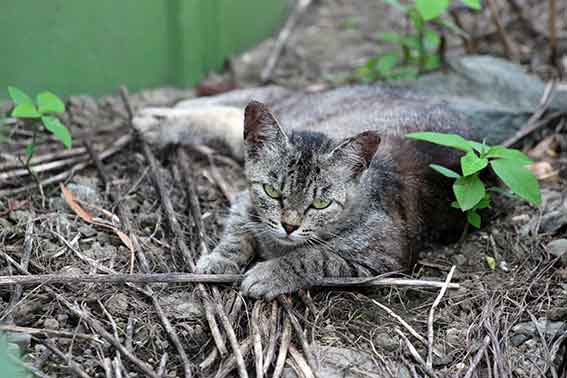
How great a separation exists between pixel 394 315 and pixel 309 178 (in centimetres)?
86

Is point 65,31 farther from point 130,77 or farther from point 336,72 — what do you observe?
point 336,72

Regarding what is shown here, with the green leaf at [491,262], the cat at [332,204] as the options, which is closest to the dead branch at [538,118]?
the cat at [332,204]

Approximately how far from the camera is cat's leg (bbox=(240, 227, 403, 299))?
11.9ft

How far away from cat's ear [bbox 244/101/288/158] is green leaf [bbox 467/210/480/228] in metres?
1.30

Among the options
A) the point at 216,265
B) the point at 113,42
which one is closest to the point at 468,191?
the point at 216,265

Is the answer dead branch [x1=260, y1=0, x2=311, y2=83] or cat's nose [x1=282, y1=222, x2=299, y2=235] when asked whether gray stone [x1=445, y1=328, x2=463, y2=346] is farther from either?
dead branch [x1=260, y1=0, x2=311, y2=83]

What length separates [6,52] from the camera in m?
4.75

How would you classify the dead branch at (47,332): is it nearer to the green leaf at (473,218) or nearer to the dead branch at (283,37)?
the green leaf at (473,218)

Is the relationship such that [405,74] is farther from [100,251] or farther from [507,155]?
[100,251]

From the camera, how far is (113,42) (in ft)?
18.3

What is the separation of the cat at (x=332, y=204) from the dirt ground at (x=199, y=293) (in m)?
0.15

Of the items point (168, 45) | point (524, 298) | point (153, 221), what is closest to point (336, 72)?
point (168, 45)

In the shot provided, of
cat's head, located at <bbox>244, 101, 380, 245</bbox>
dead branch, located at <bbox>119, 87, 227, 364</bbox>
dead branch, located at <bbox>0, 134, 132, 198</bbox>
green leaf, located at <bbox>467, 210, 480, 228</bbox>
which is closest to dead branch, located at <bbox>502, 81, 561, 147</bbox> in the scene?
green leaf, located at <bbox>467, 210, 480, 228</bbox>

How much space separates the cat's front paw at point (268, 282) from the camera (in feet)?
11.8
